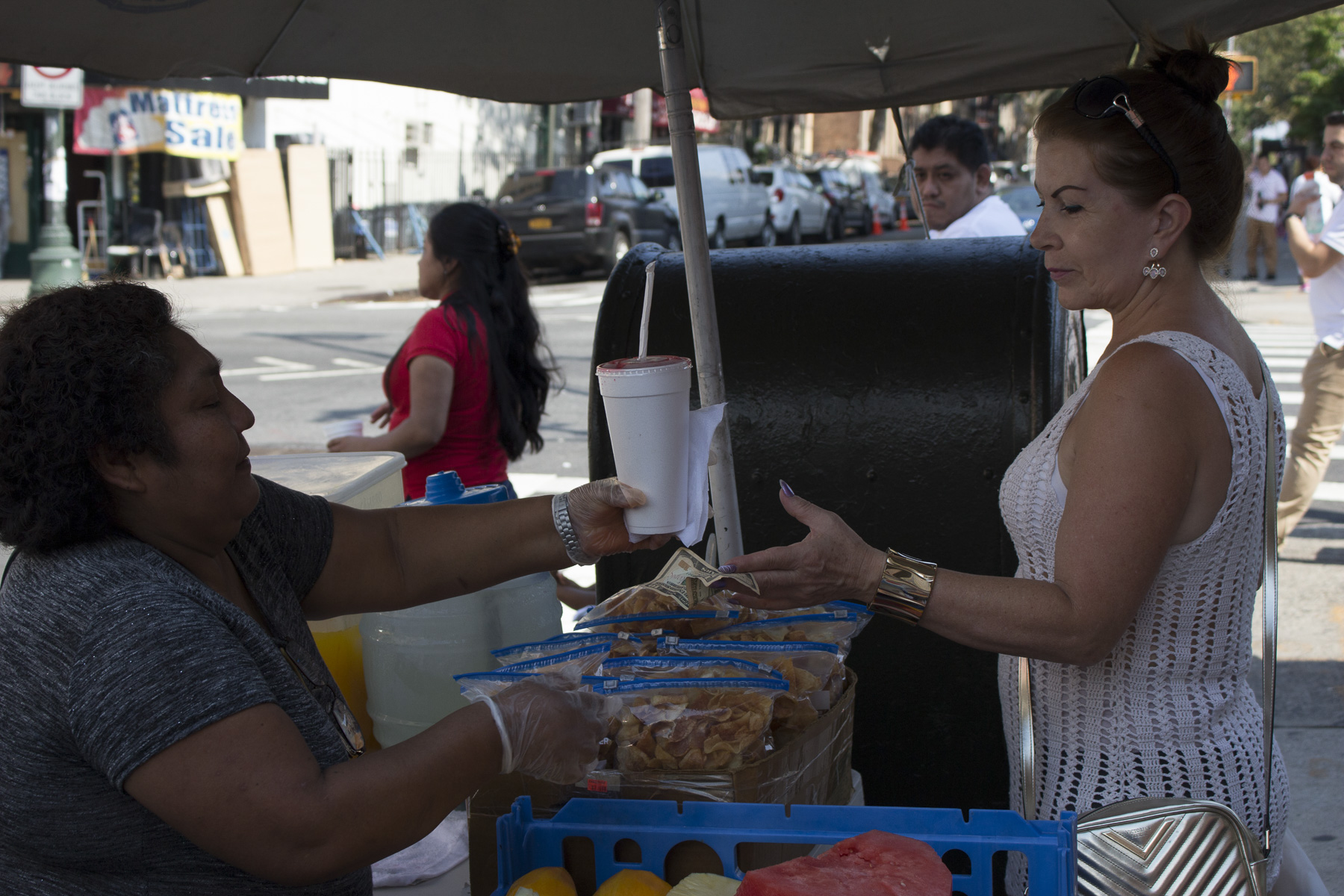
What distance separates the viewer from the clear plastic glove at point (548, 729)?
5.02 ft

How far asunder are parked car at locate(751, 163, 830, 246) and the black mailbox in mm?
21058

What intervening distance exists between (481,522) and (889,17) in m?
1.61

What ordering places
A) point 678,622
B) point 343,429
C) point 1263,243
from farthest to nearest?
point 1263,243 < point 343,429 < point 678,622

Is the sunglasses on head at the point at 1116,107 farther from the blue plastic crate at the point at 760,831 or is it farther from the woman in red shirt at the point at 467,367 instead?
the woman in red shirt at the point at 467,367

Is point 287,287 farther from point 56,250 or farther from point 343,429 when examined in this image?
point 343,429

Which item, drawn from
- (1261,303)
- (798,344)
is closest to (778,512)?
(798,344)

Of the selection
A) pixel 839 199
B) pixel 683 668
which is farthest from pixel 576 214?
pixel 683 668

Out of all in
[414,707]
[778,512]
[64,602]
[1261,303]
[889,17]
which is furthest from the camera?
[1261,303]

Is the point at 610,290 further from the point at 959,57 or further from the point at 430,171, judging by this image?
the point at 430,171

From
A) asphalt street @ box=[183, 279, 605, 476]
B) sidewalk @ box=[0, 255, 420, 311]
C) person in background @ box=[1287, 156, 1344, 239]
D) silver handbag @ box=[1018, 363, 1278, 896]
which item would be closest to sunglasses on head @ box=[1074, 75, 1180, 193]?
silver handbag @ box=[1018, 363, 1278, 896]

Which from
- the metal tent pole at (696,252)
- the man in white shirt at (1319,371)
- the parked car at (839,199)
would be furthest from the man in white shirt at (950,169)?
the parked car at (839,199)

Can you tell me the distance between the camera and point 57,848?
57.2 inches

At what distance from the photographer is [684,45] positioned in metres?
2.39

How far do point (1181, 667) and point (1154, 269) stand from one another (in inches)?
26.6
